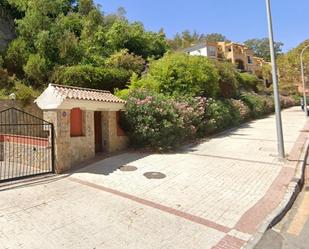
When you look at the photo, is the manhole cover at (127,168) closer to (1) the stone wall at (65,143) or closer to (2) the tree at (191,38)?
(1) the stone wall at (65,143)

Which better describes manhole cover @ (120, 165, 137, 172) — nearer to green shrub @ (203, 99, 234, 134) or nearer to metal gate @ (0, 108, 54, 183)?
metal gate @ (0, 108, 54, 183)

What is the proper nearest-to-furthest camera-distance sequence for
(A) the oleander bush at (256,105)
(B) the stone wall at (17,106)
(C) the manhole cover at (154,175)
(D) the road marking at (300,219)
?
1. (D) the road marking at (300,219)
2. (C) the manhole cover at (154,175)
3. (B) the stone wall at (17,106)
4. (A) the oleander bush at (256,105)

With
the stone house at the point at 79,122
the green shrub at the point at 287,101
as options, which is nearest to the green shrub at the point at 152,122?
the stone house at the point at 79,122

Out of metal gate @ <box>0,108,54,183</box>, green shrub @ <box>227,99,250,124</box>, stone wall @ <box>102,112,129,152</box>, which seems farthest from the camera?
green shrub @ <box>227,99,250,124</box>

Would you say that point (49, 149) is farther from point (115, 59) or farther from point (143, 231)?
point (115, 59)

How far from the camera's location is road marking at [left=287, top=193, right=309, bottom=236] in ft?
16.4

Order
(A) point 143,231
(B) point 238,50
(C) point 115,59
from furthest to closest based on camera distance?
(B) point 238,50 → (C) point 115,59 → (A) point 143,231

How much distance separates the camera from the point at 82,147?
9.64 m

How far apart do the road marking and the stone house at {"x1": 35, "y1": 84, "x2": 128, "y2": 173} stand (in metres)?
6.53

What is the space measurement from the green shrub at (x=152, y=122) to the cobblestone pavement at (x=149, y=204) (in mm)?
1424

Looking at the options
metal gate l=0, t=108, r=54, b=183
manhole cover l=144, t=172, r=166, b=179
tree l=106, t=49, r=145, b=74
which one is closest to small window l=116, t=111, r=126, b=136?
metal gate l=0, t=108, r=54, b=183

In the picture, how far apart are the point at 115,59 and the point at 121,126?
11.8 metres

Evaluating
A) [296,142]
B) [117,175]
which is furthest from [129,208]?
[296,142]

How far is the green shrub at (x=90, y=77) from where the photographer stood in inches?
635
